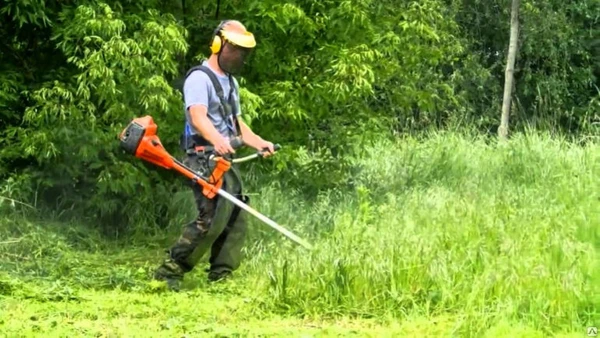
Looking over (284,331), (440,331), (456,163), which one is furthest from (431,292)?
(456,163)

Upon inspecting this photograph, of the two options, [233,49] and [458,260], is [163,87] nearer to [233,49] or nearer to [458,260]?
[233,49]

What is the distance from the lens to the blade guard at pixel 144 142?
20.8 feet

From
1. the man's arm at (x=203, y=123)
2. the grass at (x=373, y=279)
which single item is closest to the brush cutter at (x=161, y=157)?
the man's arm at (x=203, y=123)

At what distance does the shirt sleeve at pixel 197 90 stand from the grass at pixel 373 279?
1.12 metres

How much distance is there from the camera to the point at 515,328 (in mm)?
4566

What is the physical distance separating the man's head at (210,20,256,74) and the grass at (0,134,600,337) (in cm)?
130

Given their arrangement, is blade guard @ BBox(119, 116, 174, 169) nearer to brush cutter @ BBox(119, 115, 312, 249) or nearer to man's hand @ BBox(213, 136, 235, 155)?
brush cutter @ BBox(119, 115, 312, 249)

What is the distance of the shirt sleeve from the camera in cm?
634

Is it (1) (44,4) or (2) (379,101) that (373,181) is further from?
(1) (44,4)

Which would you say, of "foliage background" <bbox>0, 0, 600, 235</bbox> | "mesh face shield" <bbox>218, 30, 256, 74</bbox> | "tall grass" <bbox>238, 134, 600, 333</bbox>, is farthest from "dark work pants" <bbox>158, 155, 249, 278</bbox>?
"foliage background" <bbox>0, 0, 600, 235</bbox>

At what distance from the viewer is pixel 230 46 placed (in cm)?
650

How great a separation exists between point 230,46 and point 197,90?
398mm

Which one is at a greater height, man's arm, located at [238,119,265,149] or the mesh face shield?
the mesh face shield

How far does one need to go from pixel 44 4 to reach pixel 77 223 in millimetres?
1987
